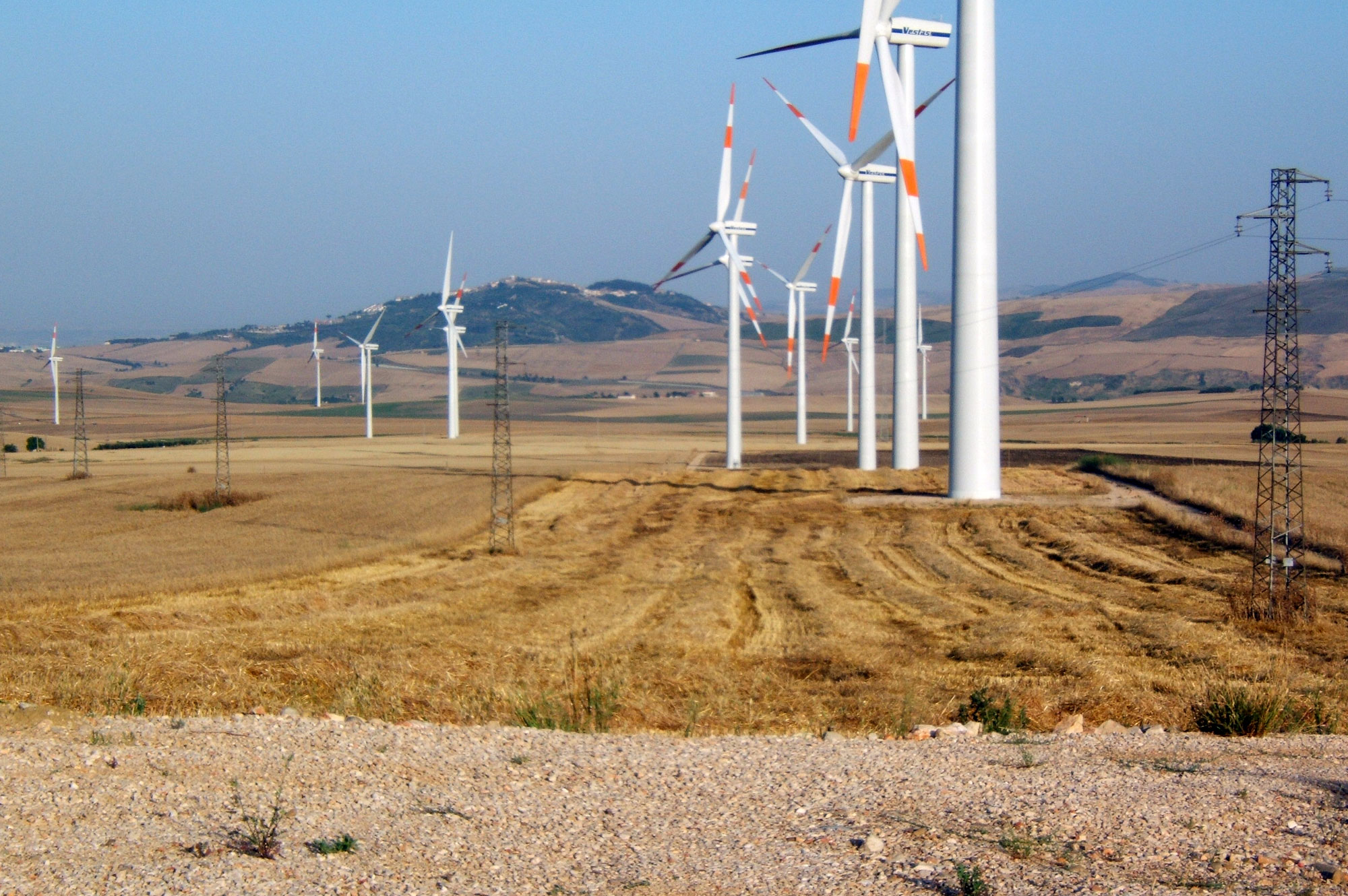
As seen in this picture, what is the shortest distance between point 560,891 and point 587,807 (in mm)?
1950

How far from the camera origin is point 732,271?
74938 mm

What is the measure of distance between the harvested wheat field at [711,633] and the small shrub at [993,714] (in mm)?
380

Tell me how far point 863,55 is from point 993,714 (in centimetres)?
3148

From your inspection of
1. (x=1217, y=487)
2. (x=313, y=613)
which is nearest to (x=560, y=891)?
(x=313, y=613)

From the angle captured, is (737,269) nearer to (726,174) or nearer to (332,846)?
(726,174)

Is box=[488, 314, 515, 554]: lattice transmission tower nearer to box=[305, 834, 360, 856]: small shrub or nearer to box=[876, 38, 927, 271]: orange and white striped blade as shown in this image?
box=[876, 38, 927, 271]: orange and white striped blade

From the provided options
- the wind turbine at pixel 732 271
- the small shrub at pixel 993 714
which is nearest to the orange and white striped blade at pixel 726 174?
the wind turbine at pixel 732 271

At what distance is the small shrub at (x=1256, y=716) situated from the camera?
1405 cm

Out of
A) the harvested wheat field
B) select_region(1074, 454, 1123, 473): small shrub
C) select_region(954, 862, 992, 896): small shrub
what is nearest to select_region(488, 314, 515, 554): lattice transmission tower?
the harvested wheat field

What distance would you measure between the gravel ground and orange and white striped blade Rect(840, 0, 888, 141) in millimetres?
26865

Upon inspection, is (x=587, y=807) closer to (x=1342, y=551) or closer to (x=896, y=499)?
(x=1342, y=551)

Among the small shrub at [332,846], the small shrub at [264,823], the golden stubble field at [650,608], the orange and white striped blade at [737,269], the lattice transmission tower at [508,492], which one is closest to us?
the small shrub at [264,823]

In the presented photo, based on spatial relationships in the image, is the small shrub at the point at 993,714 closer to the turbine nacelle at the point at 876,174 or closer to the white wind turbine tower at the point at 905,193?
the white wind turbine tower at the point at 905,193

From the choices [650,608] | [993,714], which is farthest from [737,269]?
[993,714]
